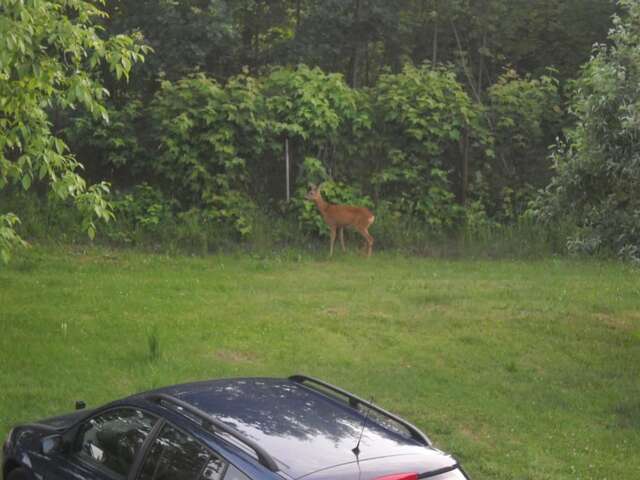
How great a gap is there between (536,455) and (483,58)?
16.0m

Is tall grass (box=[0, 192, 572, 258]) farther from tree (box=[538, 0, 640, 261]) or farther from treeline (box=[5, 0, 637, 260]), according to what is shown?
tree (box=[538, 0, 640, 261])

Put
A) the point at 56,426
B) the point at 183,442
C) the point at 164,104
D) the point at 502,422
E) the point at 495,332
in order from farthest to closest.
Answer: the point at 164,104
the point at 495,332
the point at 502,422
the point at 56,426
the point at 183,442

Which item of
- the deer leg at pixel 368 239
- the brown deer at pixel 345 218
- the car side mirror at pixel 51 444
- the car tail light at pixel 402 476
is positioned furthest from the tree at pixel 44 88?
the deer leg at pixel 368 239

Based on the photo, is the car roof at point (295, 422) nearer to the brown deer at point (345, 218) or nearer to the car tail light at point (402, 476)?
the car tail light at point (402, 476)

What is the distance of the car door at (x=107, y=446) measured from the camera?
569 cm

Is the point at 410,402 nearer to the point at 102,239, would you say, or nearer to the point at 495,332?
the point at 495,332

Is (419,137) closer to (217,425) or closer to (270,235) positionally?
(270,235)

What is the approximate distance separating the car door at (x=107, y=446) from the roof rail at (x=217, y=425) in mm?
129

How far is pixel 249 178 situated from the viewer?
63.9ft

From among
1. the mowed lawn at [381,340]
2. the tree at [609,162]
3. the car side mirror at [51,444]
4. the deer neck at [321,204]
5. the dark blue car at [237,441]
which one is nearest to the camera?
the dark blue car at [237,441]

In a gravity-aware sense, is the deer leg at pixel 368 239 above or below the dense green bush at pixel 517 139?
below

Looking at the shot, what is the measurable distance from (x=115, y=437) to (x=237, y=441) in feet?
3.82

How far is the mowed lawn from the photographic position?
923 centimetres

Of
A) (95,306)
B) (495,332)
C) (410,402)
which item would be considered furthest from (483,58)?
(410,402)
